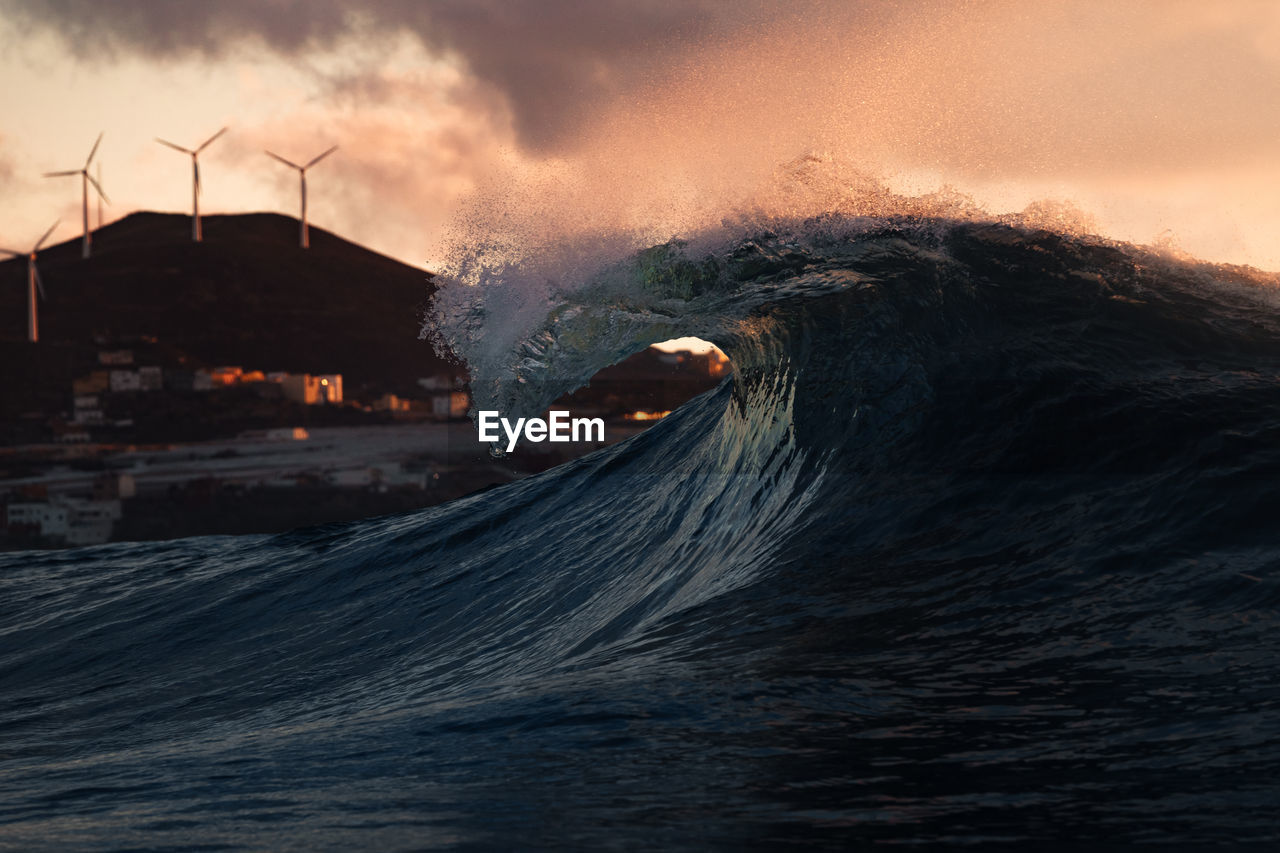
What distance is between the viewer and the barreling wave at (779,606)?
3881 mm

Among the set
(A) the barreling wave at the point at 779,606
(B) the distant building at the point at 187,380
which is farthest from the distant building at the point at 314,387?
(A) the barreling wave at the point at 779,606

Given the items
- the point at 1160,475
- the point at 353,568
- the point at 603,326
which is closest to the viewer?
the point at 1160,475

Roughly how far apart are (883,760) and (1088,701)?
97 cm

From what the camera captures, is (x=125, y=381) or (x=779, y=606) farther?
(x=125, y=381)

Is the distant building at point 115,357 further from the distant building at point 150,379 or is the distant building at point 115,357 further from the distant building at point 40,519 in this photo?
the distant building at point 40,519

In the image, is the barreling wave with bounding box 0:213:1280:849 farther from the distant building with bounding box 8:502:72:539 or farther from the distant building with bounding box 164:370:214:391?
the distant building with bounding box 164:370:214:391

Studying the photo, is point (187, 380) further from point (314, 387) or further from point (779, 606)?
point (779, 606)

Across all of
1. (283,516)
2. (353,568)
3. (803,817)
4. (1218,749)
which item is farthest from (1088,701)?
(283,516)

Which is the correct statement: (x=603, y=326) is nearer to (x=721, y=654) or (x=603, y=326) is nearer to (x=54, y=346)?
(x=721, y=654)

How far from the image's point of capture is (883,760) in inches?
157

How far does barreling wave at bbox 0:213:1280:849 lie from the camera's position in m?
3.88

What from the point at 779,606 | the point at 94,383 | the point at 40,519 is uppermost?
the point at 94,383

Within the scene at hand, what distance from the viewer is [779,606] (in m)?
6.24

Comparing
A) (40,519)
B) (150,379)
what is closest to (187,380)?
(150,379)
